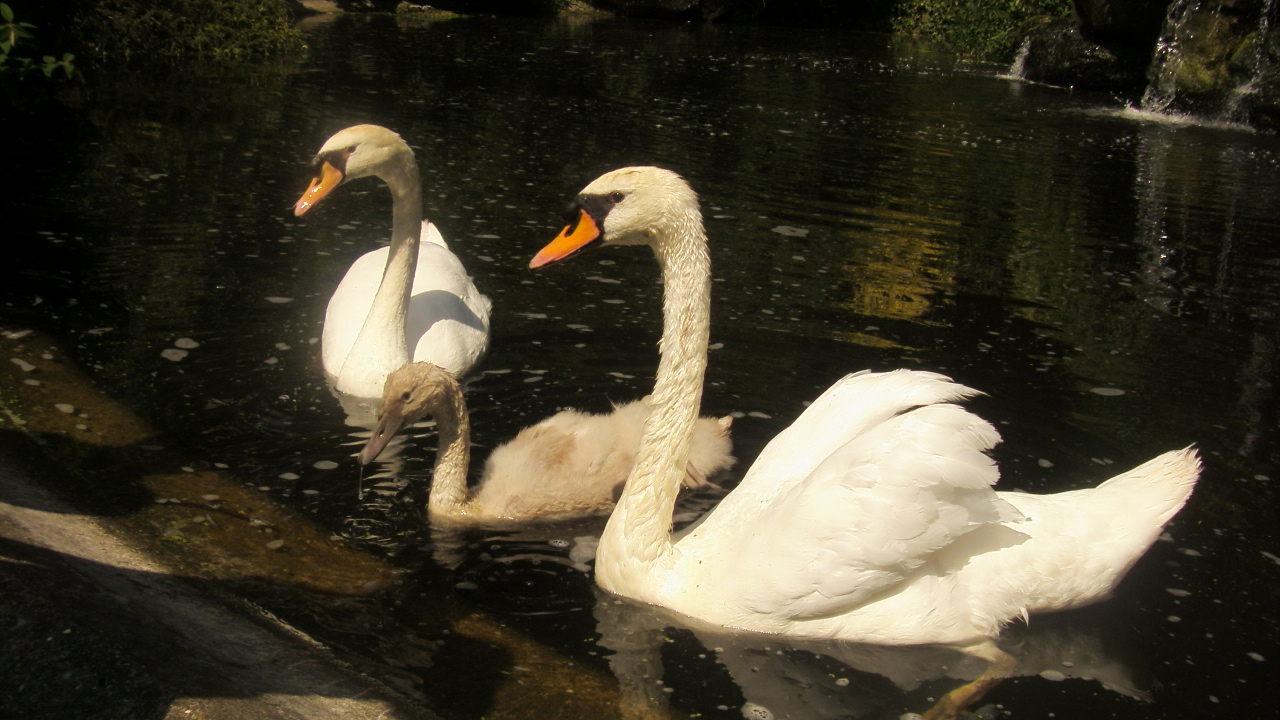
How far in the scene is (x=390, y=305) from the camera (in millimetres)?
6012

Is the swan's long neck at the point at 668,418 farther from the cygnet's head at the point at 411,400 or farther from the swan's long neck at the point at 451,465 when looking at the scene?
the cygnet's head at the point at 411,400

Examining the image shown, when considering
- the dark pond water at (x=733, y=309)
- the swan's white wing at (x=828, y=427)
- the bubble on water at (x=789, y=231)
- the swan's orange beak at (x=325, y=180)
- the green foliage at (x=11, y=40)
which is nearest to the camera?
the dark pond water at (x=733, y=309)

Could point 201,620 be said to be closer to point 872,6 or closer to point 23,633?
point 23,633

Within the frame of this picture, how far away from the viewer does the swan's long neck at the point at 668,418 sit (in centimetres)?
421

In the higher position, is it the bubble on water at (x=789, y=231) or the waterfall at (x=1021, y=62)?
the waterfall at (x=1021, y=62)

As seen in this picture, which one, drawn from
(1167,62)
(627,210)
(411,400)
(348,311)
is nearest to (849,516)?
(627,210)

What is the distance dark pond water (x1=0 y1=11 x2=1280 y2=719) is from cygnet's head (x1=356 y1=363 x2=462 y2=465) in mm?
291

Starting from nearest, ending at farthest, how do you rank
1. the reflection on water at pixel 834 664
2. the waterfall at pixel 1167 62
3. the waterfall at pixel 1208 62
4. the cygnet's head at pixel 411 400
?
the reflection on water at pixel 834 664 → the cygnet's head at pixel 411 400 → the waterfall at pixel 1208 62 → the waterfall at pixel 1167 62

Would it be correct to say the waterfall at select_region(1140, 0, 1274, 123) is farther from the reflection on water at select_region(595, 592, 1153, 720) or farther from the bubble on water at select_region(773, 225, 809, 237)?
the reflection on water at select_region(595, 592, 1153, 720)

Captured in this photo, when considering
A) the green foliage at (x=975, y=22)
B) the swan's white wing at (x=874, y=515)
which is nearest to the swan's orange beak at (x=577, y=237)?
the swan's white wing at (x=874, y=515)

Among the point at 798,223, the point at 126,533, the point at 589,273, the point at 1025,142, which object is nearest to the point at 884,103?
the point at 1025,142

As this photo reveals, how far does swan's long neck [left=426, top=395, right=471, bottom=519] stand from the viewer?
4.82 metres

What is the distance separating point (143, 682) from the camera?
3.07 metres

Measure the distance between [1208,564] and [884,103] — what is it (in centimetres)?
1385
